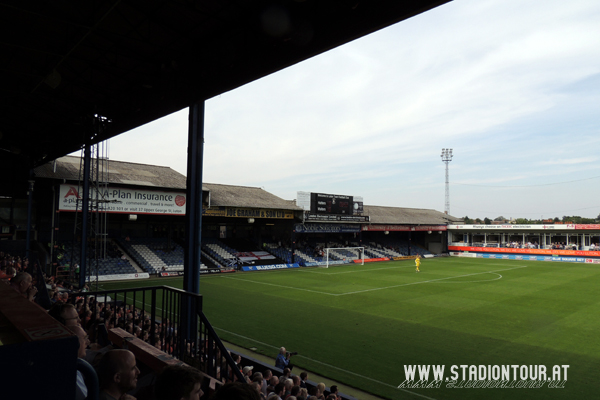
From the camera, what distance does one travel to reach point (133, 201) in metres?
29.6

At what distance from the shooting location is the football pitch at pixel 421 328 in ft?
35.5

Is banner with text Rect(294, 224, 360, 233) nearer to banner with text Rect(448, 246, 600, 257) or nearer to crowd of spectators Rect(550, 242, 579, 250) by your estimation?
banner with text Rect(448, 246, 600, 257)

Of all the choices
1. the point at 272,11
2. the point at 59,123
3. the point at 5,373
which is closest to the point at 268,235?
the point at 59,123

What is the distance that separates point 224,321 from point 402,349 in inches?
298

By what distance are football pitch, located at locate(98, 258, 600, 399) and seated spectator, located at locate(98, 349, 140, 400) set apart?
28.1 feet

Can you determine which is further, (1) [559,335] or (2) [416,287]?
(2) [416,287]

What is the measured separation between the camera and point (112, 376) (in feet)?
8.36

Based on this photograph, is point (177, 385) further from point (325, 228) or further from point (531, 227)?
point (531, 227)

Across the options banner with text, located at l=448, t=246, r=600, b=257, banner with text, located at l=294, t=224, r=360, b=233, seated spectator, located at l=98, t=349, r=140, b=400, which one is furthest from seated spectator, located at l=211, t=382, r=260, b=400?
banner with text, located at l=448, t=246, r=600, b=257

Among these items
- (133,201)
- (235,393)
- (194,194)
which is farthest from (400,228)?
(235,393)

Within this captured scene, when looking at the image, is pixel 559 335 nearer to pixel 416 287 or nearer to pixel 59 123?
pixel 416 287

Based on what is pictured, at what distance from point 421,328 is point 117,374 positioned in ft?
49.7

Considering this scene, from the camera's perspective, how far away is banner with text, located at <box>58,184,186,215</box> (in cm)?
2634

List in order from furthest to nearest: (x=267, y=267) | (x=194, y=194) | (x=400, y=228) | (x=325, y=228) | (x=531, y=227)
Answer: (x=531, y=227) < (x=400, y=228) < (x=325, y=228) < (x=267, y=267) < (x=194, y=194)
